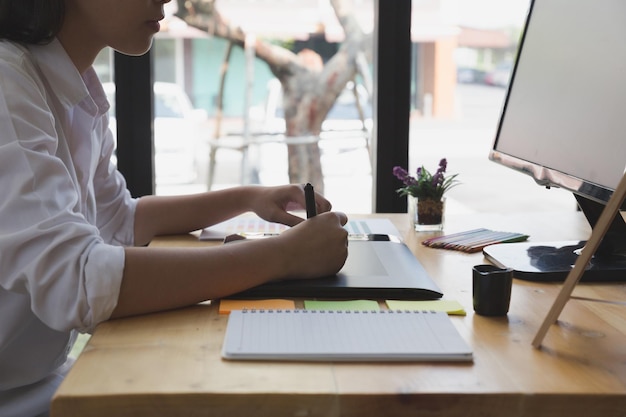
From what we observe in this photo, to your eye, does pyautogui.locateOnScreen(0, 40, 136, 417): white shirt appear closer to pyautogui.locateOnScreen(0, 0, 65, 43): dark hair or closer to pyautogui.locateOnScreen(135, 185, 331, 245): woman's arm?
pyautogui.locateOnScreen(0, 0, 65, 43): dark hair

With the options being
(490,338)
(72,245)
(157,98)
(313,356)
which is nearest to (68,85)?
(72,245)

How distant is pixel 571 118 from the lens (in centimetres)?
138

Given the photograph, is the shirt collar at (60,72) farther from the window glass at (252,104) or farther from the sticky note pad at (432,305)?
the window glass at (252,104)

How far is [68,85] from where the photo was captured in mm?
1295

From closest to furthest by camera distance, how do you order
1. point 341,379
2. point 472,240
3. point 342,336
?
point 341,379, point 342,336, point 472,240

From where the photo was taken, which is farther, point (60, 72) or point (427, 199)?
point (427, 199)

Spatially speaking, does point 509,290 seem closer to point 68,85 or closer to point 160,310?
point 160,310

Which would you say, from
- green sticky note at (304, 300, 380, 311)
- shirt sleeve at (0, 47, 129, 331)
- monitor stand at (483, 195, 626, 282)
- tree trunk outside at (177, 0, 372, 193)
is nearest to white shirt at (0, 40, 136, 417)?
shirt sleeve at (0, 47, 129, 331)

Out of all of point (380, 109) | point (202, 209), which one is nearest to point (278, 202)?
point (202, 209)

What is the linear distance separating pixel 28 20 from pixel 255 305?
0.57 meters

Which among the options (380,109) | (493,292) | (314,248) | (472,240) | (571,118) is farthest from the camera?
(380,109)

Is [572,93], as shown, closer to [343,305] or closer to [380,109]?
[343,305]

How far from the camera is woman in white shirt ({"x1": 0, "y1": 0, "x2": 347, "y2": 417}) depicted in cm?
102

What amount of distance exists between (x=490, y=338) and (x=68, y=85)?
0.76m
